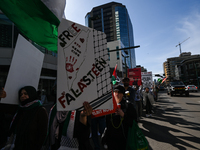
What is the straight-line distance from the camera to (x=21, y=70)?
1818mm

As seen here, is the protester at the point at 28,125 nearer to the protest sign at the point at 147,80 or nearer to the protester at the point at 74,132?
the protester at the point at 74,132

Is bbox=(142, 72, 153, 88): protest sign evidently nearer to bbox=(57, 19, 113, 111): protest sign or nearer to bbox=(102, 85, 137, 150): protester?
bbox=(102, 85, 137, 150): protester

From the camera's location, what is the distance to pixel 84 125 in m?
1.58

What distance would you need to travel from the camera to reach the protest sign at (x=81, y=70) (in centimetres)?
119

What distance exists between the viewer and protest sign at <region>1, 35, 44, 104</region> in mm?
1708

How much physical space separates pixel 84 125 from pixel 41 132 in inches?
24.4

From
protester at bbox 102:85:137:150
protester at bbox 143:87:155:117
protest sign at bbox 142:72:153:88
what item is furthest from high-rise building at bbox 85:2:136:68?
protester at bbox 102:85:137:150

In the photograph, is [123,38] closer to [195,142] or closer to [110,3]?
[110,3]

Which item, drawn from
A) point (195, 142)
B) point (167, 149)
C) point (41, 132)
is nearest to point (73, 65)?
point (41, 132)

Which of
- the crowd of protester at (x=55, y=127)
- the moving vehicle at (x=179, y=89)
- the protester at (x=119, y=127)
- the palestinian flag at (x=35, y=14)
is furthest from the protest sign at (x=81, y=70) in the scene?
the moving vehicle at (x=179, y=89)

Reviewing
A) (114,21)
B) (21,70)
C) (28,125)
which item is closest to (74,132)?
(28,125)

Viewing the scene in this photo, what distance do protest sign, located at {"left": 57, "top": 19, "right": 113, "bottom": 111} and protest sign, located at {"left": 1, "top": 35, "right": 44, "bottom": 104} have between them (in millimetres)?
938

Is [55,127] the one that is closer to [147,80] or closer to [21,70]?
[21,70]

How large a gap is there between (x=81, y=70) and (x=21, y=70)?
1.14m
